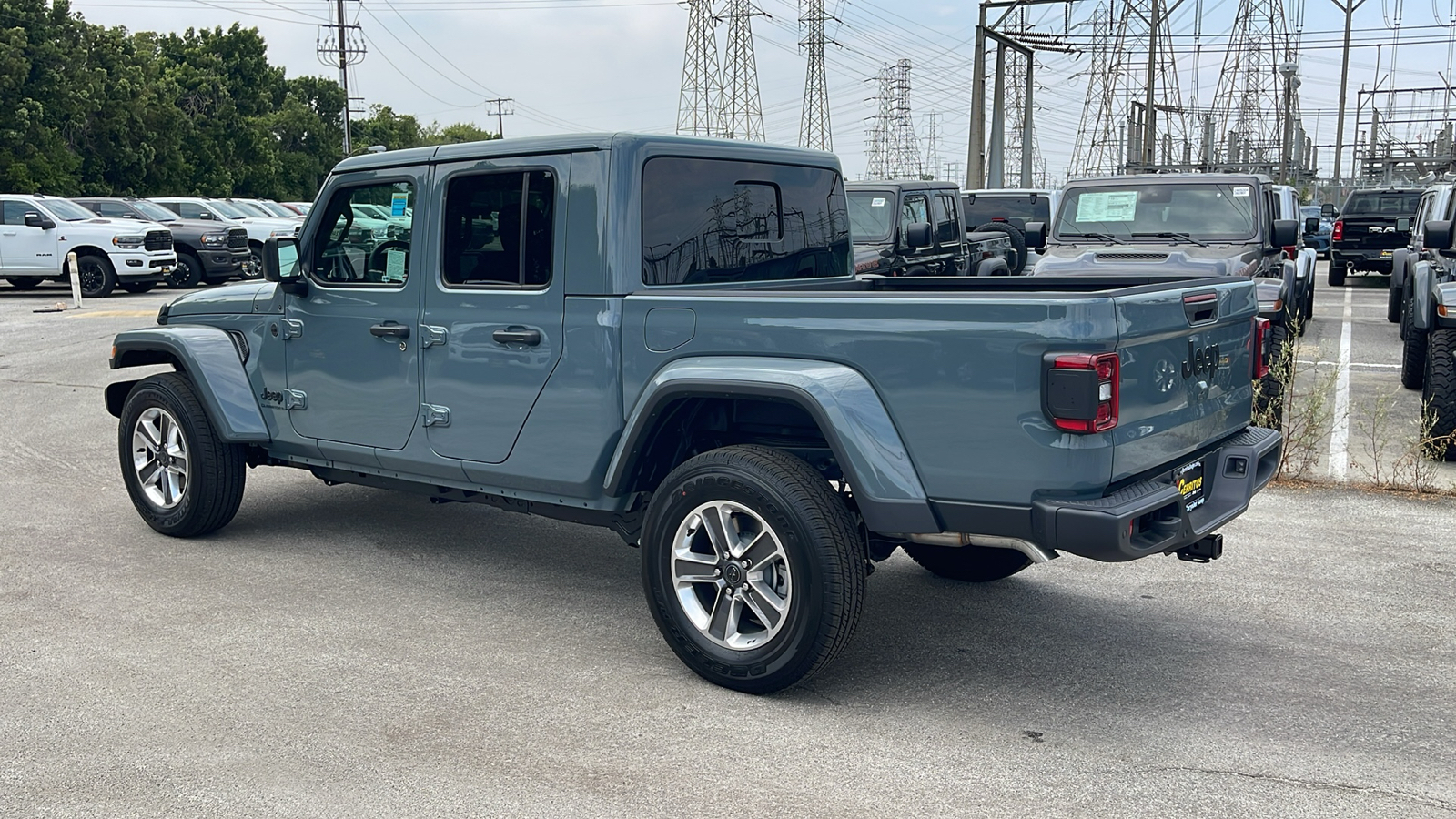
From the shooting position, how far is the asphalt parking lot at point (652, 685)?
149 inches

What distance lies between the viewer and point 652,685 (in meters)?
4.61

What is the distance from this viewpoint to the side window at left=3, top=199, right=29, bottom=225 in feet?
71.0

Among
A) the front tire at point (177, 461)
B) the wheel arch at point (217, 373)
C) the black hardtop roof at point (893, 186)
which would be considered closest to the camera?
the wheel arch at point (217, 373)

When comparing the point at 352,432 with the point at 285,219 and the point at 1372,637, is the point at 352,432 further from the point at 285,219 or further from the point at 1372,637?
the point at 285,219

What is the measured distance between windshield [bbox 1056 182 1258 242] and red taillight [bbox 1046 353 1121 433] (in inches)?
310

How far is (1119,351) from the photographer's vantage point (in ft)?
12.9

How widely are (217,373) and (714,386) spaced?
3088 millimetres

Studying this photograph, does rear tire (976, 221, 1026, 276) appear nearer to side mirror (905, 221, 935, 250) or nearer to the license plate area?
side mirror (905, 221, 935, 250)

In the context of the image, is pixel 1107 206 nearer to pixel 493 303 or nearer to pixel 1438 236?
pixel 1438 236

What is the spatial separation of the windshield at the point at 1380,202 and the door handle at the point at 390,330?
73.9ft

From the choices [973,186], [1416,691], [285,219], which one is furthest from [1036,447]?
[285,219]

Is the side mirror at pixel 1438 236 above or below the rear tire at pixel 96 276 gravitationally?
above

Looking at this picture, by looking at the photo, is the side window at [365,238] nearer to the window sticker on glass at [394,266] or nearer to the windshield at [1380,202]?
the window sticker on glass at [394,266]

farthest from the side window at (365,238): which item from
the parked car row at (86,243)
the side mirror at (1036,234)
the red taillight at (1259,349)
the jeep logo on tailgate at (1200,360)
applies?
the parked car row at (86,243)
